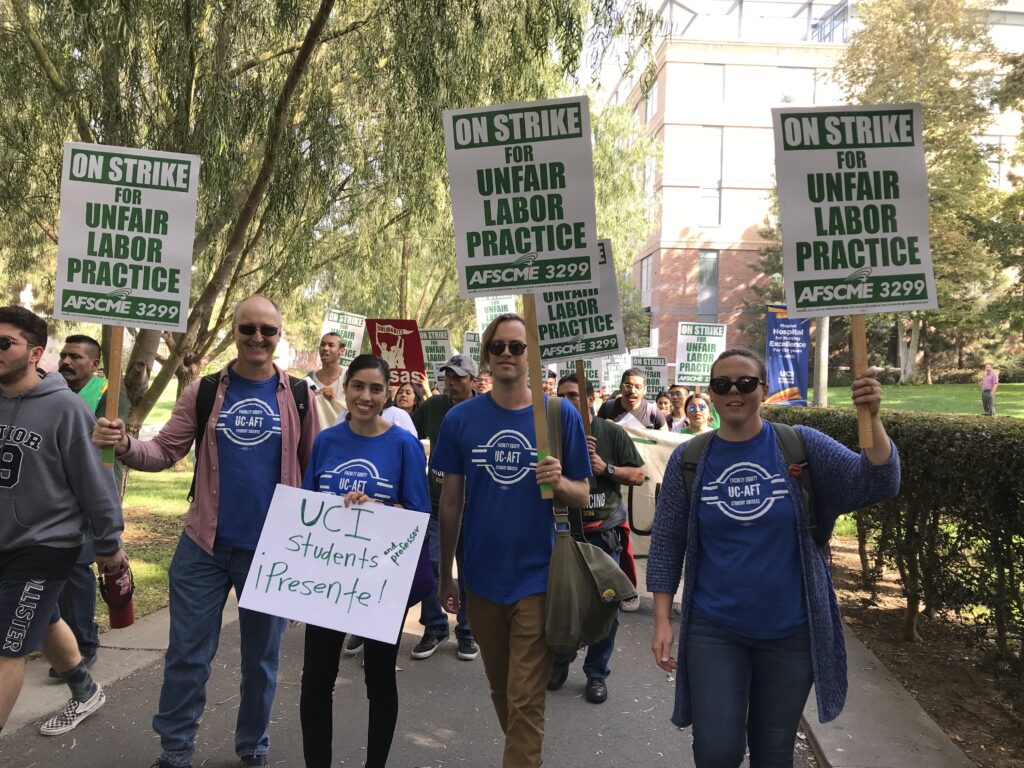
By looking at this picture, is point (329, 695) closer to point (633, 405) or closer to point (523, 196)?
point (523, 196)

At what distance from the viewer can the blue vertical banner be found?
517 inches

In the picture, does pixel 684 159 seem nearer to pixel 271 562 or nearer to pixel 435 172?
pixel 435 172

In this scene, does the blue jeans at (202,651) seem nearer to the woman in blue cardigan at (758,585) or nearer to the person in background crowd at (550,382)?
the woman in blue cardigan at (758,585)

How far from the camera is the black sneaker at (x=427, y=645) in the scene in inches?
230

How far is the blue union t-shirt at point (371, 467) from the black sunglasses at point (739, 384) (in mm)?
1355

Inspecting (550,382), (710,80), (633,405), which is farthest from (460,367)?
(710,80)

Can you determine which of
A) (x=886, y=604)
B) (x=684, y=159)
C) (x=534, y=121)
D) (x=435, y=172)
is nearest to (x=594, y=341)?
(x=534, y=121)

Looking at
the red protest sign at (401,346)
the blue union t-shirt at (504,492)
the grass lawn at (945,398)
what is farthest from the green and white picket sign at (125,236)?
the grass lawn at (945,398)

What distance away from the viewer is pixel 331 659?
3.69 metres

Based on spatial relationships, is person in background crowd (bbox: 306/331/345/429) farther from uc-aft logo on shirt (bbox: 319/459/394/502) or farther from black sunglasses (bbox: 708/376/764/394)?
black sunglasses (bbox: 708/376/764/394)

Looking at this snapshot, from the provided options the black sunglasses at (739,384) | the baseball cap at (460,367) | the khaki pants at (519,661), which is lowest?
the khaki pants at (519,661)

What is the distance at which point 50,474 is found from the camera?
3.66 metres

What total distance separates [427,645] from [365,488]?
8.02 ft

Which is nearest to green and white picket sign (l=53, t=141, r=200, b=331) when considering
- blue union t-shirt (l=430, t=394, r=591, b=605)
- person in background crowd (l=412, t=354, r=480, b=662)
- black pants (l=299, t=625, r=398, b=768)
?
blue union t-shirt (l=430, t=394, r=591, b=605)
